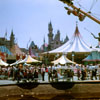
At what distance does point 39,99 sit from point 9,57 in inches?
1663

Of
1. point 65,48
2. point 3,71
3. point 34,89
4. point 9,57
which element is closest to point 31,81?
point 34,89

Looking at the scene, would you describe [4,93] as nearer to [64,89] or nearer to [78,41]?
[64,89]

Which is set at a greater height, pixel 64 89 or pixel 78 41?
pixel 78 41

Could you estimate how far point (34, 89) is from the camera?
18188 mm

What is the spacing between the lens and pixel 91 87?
1833 centimetres

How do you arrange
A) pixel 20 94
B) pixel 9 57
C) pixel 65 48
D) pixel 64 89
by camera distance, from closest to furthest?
pixel 20 94, pixel 64 89, pixel 65 48, pixel 9 57

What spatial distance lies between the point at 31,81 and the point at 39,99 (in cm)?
238

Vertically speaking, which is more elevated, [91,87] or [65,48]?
[65,48]

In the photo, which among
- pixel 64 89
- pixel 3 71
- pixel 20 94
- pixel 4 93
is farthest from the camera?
pixel 3 71

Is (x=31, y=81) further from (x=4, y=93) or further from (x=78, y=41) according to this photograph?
(x=78, y=41)

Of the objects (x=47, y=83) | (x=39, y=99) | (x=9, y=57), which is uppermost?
(x=9, y=57)

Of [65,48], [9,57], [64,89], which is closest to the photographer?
[64,89]

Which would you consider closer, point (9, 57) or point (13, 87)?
point (13, 87)

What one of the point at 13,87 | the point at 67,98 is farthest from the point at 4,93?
the point at 67,98
